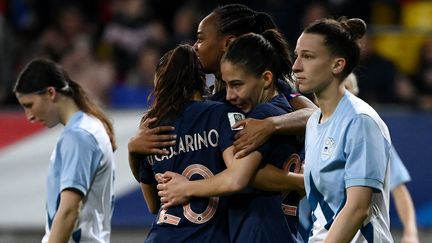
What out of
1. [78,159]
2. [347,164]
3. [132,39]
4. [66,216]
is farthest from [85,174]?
[132,39]

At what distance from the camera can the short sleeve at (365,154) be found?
408cm

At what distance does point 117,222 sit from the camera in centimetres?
1031

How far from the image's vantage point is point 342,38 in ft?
14.0

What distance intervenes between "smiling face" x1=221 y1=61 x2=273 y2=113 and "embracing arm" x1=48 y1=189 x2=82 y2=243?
49.6 inches

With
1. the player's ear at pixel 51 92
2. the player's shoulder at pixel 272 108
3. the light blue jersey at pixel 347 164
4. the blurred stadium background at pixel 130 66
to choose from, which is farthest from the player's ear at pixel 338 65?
the blurred stadium background at pixel 130 66

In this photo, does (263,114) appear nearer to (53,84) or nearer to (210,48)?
(210,48)

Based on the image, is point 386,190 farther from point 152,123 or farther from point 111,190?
point 111,190

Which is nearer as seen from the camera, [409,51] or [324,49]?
[324,49]

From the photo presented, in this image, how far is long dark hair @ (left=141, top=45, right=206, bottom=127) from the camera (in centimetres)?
442

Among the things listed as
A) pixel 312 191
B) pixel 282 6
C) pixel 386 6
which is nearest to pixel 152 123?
pixel 312 191

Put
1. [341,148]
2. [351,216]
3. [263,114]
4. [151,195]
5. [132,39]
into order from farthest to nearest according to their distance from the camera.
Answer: [132,39]
[151,195]
[263,114]
[341,148]
[351,216]

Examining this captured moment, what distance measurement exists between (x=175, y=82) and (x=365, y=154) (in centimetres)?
90

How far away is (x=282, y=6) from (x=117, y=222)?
2.99 metres

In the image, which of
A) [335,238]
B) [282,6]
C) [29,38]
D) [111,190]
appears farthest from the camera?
[29,38]
